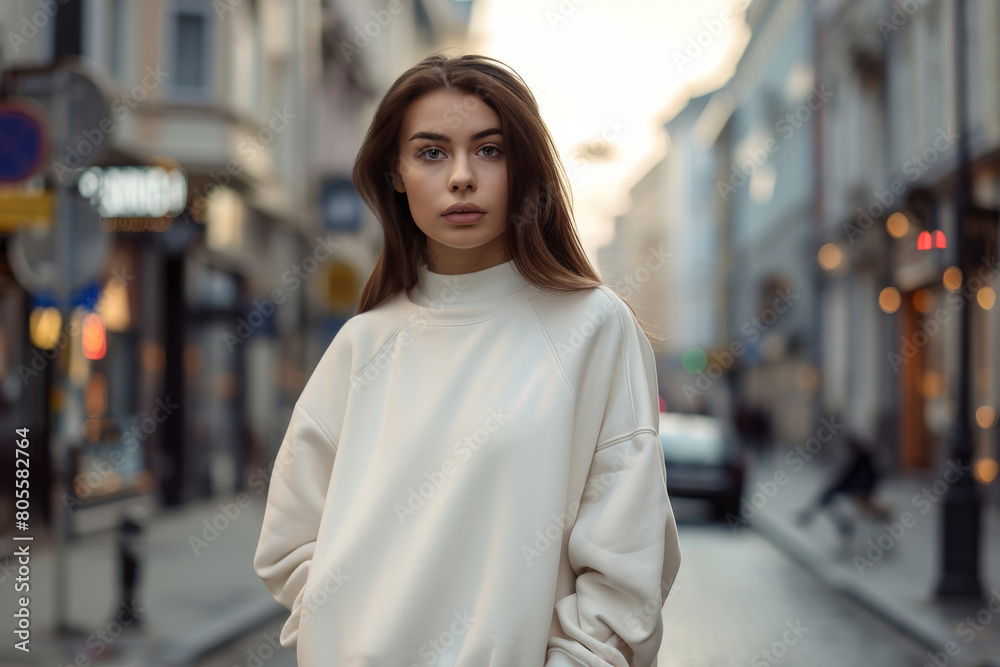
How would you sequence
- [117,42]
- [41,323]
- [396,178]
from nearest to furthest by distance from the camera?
[396,178] < [41,323] < [117,42]

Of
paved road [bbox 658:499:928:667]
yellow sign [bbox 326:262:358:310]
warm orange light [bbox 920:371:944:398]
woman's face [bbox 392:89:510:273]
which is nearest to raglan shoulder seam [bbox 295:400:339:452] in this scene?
woman's face [bbox 392:89:510:273]

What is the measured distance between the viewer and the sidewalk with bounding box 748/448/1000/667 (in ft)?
24.5

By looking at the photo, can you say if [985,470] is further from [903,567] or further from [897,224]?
[903,567]

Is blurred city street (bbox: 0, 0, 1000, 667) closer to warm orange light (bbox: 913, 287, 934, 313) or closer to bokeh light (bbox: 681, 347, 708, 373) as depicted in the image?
warm orange light (bbox: 913, 287, 934, 313)

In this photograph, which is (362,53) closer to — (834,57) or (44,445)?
(834,57)

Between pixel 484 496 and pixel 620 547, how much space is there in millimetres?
243

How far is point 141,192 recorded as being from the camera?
13688 mm

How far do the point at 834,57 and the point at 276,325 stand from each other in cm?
1965

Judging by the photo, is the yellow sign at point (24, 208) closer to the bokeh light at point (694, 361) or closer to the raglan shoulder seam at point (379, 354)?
the raglan shoulder seam at point (379, 354)

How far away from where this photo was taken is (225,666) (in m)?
6.66

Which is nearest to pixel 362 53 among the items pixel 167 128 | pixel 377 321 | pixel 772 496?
pixel 167 128

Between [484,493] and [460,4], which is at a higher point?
[460,4]

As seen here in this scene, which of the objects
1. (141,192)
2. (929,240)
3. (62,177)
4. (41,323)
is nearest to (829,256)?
(141,192)

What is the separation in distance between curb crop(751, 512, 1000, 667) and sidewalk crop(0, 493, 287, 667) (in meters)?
4.67
